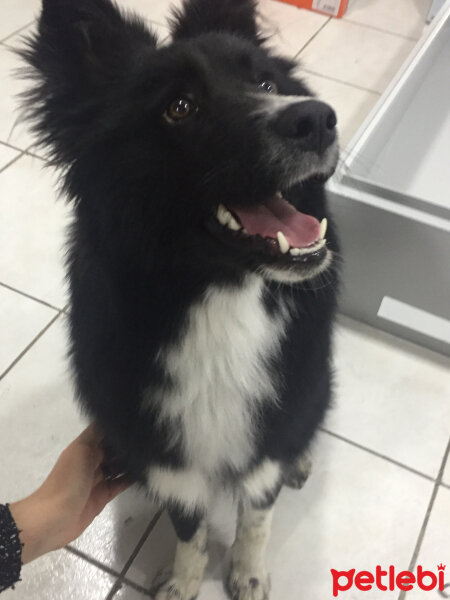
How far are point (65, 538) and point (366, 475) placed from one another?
74 centimetres

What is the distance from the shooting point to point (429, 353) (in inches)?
63.3

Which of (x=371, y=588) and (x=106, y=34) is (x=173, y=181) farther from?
(x=371, y=588)

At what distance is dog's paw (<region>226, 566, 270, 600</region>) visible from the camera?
1169mm

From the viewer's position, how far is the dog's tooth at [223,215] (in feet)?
2.55

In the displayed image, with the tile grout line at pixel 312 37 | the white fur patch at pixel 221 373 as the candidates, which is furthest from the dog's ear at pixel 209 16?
the tile grout line at pixel 312 37

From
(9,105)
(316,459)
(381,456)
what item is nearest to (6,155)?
(9,105)

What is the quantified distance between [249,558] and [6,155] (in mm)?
1628

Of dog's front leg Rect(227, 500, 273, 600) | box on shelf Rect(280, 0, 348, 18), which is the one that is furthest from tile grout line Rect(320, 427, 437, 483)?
box on shelf Rect(280, 0, 348, 18)

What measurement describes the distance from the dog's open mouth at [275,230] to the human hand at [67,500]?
567 mm

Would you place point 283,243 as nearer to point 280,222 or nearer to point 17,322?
point 280,222

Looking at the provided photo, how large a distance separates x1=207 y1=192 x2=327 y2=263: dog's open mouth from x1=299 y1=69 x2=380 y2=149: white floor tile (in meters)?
1.38

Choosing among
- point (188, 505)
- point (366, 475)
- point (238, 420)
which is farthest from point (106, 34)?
point (366, 475)

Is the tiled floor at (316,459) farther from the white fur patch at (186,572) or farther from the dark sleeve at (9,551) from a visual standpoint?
the dark sleeve at (9,551)

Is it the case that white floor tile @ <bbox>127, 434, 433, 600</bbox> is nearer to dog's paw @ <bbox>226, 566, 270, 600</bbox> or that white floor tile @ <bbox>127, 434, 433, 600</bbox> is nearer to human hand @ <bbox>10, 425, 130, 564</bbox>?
dog's paw @ <bbox>226, 566, 270, 600</bbox>
